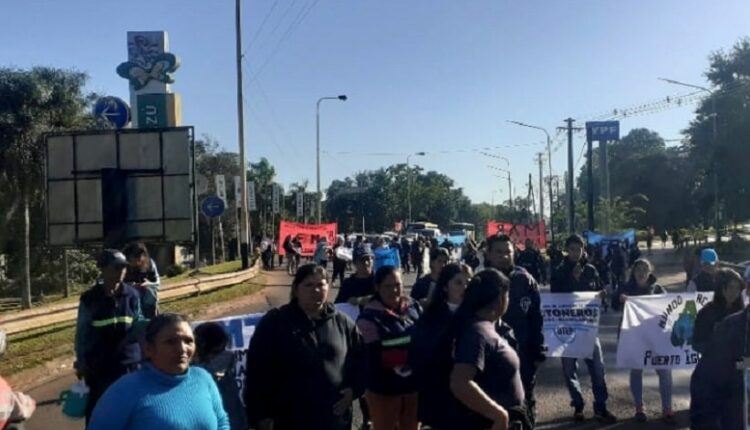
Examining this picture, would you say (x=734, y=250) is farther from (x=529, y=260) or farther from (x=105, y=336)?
(x=105, y=336)

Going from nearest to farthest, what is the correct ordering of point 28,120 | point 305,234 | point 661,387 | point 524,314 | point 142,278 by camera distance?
1. point 524,314
2. point 142,278
3. point 661,387
4. point 28,120
5. point 305,234

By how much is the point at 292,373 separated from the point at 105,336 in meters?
1.91

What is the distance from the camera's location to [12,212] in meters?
28.8

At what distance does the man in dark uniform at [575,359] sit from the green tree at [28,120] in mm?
21847

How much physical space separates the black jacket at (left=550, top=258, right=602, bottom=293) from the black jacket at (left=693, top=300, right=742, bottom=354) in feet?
10.6

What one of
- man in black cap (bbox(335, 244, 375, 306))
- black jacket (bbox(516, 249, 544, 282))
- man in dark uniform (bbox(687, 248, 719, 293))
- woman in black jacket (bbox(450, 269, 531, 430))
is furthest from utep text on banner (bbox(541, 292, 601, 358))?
black jacket (bbox(516, 249, 544, 282))

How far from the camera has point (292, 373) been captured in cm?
470

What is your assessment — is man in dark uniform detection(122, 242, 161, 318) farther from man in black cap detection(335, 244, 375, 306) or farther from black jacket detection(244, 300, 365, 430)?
black jacket detection(244, 300, 365, 430)

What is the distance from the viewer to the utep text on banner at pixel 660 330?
8.77 m

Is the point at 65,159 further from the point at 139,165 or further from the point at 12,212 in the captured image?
the point at 12,212

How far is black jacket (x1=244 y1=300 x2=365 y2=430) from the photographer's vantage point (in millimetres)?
4699

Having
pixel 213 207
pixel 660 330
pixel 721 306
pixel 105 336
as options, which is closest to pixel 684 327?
pixel 660 330

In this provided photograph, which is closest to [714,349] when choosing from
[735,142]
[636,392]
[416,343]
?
[416,343]

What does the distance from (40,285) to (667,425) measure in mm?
31243
